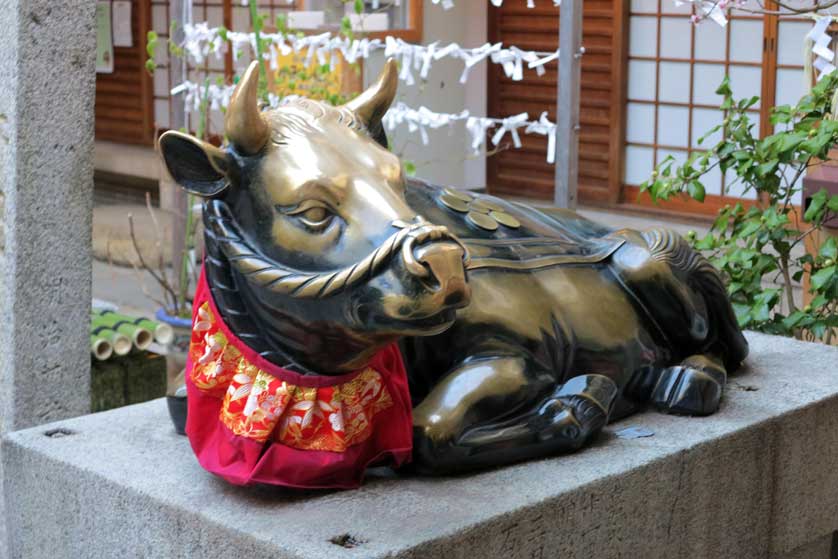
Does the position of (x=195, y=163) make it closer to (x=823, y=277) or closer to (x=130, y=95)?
(x=823, y=277)

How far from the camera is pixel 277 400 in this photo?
171 centimetres

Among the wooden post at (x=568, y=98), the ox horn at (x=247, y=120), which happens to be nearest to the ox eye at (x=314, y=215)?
the ox horn at (x=247, y=120)

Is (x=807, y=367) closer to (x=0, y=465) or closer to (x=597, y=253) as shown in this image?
(x=597, y=253)

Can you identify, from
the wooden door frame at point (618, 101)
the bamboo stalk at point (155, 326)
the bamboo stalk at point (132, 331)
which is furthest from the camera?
the wooden door frame at point (618, 101)

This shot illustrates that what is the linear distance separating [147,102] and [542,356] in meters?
7.93

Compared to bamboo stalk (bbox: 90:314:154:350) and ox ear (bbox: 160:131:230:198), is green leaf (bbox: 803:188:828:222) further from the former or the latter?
bamboo stalk (bbox: 90:314:154:350)

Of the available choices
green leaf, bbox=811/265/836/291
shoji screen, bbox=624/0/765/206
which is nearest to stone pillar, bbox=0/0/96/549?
green leaf, bbox=811/265/836/291

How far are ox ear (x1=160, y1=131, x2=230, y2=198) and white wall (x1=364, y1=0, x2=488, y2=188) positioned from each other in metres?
5.84

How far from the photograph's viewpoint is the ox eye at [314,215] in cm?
161

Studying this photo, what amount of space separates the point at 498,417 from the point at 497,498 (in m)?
0.15

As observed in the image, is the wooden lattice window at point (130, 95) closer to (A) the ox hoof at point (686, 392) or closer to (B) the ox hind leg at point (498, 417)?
(A) the ox hoof at point (686, 392)

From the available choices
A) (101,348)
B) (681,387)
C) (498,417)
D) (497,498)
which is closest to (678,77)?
(101,348)

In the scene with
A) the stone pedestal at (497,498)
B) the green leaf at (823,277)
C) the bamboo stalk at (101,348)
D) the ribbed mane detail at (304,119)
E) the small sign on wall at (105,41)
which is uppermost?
the small sign on wall at (105,41)

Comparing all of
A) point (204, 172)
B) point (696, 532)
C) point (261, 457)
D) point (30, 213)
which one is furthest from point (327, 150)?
point (30, 213)
